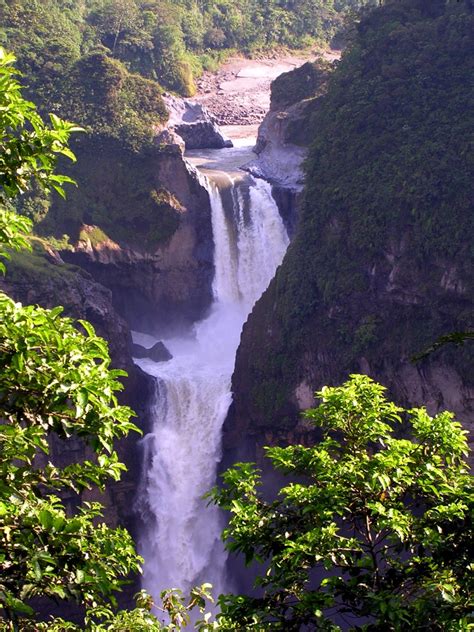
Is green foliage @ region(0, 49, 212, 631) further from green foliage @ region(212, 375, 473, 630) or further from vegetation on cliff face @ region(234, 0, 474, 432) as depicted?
vegetation on cliff face @ region(234, 0, 474, 432)

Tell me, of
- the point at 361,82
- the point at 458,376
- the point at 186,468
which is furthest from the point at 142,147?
the point at 458,376

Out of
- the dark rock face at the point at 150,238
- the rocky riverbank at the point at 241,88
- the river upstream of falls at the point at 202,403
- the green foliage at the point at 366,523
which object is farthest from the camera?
the rocky riverbank at the point at 241,88

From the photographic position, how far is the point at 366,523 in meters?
8.55

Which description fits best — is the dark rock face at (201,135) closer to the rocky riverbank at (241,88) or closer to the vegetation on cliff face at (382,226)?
the rocky riverbank at (241,88)

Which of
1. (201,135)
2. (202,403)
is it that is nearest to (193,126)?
Answer: (201,135)

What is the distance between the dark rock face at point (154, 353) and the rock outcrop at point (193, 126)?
16098 millimetres

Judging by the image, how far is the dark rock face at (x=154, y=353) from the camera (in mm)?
37125

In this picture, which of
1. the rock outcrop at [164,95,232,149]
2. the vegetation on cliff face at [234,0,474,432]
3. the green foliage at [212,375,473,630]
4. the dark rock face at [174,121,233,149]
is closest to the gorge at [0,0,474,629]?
the vegetation on cliff face at [234,0,474,432]

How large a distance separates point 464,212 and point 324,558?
72.8 feet

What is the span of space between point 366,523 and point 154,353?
29241mm

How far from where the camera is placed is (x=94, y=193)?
136 feet

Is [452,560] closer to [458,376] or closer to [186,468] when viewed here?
[458,376]

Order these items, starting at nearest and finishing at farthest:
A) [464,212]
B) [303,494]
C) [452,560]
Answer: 1. [452,560]
2. [303,494]
3. [464,212]

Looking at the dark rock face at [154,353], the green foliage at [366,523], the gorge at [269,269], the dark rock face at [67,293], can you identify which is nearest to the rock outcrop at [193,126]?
the gorge at [269,269]
